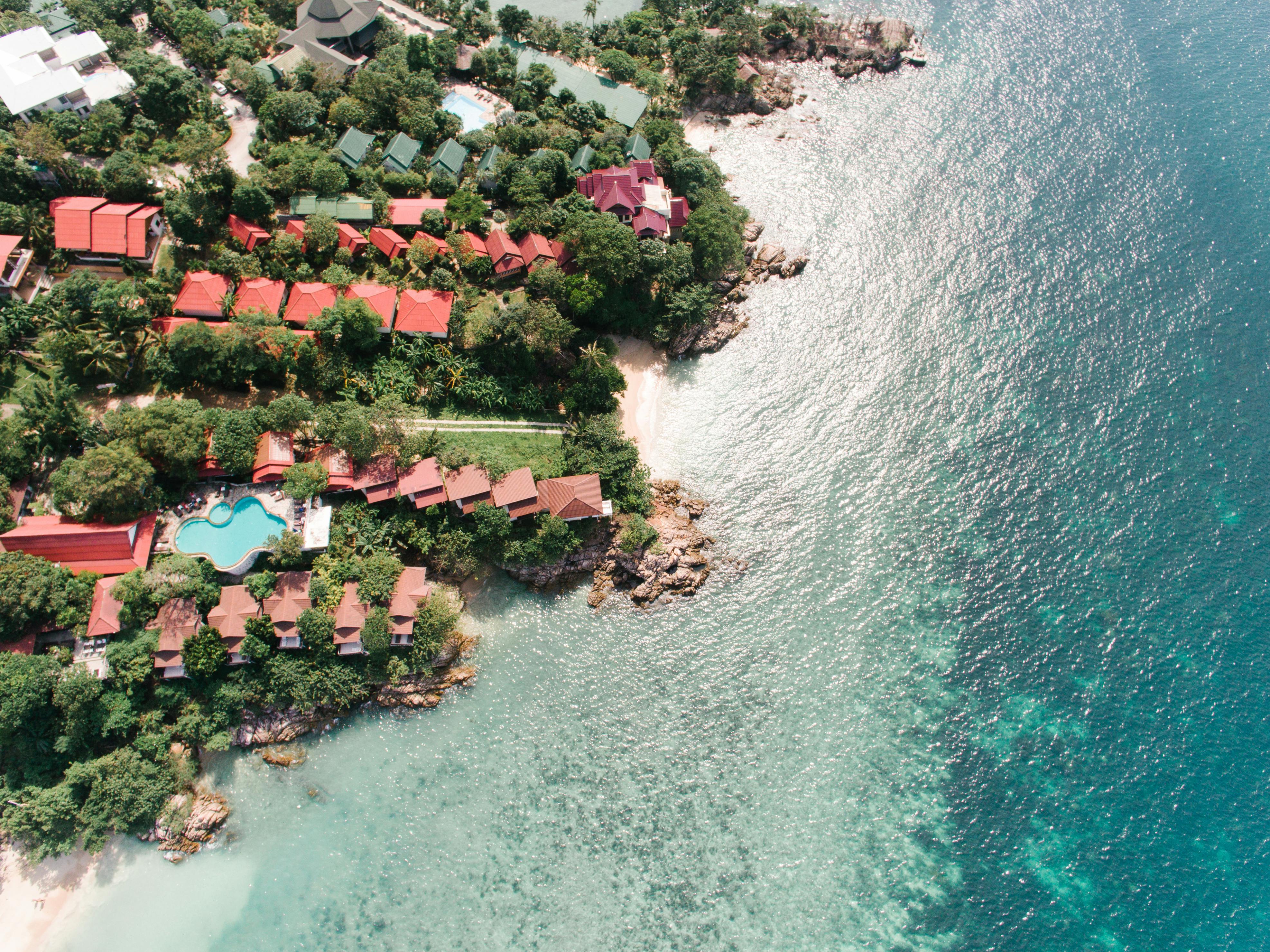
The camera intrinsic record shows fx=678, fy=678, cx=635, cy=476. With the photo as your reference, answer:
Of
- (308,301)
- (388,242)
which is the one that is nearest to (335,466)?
(308,301)

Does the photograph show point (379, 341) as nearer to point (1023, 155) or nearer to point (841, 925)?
point (841, 925)

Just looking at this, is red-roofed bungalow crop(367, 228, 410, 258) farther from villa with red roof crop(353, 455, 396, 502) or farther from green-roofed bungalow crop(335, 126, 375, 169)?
villa with red roof crop(353, 455, 396, 502)

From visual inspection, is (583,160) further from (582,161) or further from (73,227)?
(73,227)

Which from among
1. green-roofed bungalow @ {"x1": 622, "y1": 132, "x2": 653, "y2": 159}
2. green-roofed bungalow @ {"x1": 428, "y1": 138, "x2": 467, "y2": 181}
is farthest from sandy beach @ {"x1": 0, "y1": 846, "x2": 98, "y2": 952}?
green-roofed bungalow @ {"x1": 622, "y1": 132, "x2": 653, "y2": 159}

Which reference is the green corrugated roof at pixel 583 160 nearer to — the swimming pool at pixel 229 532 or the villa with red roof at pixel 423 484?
the villa with red roof at pixel 423 484

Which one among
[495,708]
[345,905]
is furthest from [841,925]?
[345,905]

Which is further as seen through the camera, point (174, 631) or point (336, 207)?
point (336, 207)

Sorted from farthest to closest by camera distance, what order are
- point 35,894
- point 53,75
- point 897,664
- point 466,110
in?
point 466,110 → point 53,75 → point 897,664 → point 35,894
